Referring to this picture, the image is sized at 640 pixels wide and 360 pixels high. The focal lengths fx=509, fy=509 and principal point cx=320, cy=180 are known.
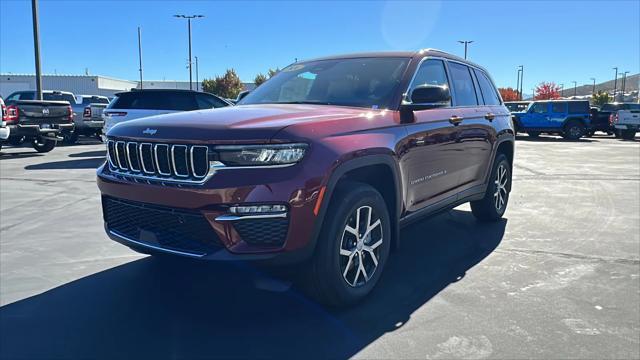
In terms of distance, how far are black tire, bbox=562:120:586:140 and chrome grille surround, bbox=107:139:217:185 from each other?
24.7 m

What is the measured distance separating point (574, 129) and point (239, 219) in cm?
2498

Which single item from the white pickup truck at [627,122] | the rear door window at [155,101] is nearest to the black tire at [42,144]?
the rear door window at [155,101]

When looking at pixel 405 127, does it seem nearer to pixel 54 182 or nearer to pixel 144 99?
pixel 54 182

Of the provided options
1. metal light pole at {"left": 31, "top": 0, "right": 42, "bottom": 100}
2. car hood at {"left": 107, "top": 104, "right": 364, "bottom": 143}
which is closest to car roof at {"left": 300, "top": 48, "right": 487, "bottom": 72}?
car hood at {"left": 107, "top": 104, "right": 364, "bottom": 143}

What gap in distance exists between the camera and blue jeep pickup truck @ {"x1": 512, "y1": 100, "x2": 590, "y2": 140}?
24.2 metres

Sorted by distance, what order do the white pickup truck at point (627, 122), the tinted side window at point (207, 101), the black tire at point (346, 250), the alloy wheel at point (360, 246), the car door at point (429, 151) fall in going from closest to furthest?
1. the black tire at point (346, 250)
2. the alloy wheel at point (360, 246)
3. the car door at point (429, 151)
4. the tinted side window at point (207, 101)
5. the white pickup truck at point (627, 122)

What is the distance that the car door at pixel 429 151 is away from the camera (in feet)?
13.1

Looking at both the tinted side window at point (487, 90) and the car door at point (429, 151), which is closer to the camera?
the car door at point (429, 151)

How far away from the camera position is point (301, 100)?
4328mm

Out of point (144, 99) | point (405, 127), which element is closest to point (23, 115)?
point (144, 99)

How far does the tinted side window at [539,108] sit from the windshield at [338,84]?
23.0 metres

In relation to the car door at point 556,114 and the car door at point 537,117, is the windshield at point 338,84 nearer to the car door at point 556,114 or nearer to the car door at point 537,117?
the car door at point 556,114

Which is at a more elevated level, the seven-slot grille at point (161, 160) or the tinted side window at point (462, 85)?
the tinted side window at point (462, 85)

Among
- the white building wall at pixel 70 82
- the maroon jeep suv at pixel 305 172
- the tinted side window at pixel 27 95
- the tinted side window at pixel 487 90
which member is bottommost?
the maroon jeep suv at pixel 305 172
